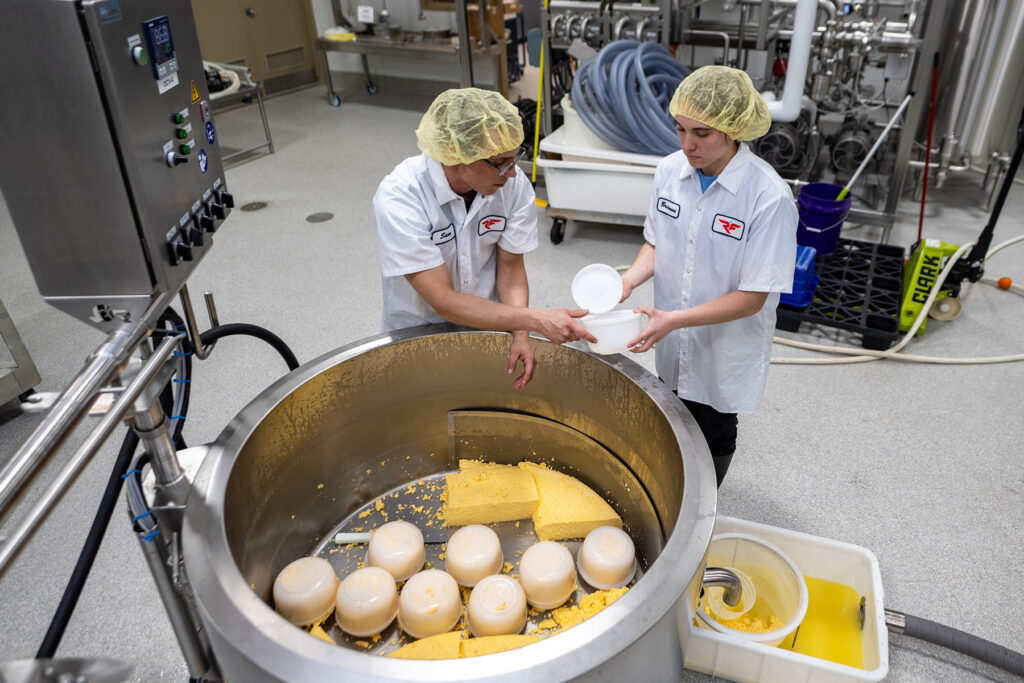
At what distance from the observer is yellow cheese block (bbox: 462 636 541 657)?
1104mm

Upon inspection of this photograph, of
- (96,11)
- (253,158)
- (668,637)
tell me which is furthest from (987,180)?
(253,158)

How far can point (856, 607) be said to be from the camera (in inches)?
60.4

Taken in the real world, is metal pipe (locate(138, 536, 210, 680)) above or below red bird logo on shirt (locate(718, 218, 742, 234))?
below

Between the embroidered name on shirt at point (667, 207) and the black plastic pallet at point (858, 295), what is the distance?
1.38m

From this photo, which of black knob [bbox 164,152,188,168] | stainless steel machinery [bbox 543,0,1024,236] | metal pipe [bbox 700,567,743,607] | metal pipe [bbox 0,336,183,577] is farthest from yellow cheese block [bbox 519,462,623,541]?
stainless steel machinery [bbox 543,0,1024,236]

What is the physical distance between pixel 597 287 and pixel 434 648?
30.0 inches

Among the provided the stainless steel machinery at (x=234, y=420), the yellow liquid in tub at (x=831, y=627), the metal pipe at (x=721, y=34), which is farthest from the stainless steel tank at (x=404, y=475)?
the metal pipe at (x=721, y=34)

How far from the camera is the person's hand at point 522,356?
1418mm

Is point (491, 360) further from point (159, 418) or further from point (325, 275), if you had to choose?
point (325, 275)

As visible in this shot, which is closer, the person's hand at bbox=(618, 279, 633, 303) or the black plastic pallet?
the person's hand at bbox=(618, 279, 633, 303)

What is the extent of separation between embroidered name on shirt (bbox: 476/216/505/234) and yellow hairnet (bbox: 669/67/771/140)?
0.45 meters

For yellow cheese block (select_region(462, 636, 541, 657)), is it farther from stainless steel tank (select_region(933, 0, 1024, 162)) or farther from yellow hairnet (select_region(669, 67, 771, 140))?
stainless steel tank (select_region(933, 0, 1024, 162))

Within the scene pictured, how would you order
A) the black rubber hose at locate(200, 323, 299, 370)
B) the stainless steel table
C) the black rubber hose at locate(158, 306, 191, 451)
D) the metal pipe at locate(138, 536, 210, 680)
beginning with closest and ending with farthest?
the metal pipe at locate(138, 536, 210, 680) → the black rubber hose at locate(158, 306, 191, 451) → the black rubber hose at locate(200, 323, 299, 370) → the stainless steel table

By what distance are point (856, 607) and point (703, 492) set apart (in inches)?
31.1
